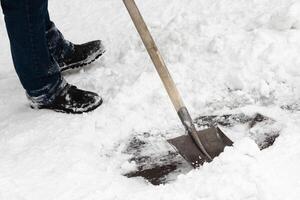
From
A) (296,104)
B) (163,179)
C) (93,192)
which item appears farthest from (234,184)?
(296,104)

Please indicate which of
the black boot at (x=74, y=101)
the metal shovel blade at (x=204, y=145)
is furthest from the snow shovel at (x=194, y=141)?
the black boot at (x=74, y=101)

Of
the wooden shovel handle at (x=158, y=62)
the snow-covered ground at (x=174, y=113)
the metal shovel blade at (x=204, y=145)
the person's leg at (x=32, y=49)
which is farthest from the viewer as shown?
the person's leg at (x=32, y=49)

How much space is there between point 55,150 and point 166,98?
688 millimetres

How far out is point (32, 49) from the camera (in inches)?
103

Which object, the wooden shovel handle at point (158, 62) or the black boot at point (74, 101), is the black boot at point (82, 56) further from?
the wooden shovel handle at point (158, 62)

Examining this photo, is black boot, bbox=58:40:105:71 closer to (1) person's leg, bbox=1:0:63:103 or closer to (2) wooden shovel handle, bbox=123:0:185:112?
(1) person's leg, bbox=1:0:63:103

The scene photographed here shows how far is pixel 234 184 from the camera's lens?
1836mm

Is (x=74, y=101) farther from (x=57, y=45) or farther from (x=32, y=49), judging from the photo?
(x=57, y=45)

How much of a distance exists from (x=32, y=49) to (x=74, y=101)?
391 millimetres

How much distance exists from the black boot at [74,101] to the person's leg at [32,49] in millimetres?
48

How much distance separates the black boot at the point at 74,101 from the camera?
2.75 m

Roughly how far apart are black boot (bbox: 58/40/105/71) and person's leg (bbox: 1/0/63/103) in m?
0.42

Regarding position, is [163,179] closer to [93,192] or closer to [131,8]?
[93,192]

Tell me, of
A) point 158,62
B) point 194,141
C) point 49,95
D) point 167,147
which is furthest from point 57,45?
point 194,141
